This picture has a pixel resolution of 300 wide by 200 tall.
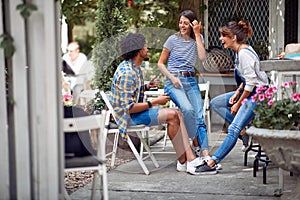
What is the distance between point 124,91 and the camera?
5.16 metres

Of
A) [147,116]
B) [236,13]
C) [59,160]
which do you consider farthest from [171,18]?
Result: [59,160]

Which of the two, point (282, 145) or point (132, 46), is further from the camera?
point (132, 46)

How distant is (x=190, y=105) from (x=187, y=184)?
0.93 m

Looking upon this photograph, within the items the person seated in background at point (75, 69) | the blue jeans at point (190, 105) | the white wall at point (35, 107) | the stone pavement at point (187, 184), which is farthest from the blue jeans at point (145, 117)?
the person seated in background at point (75, 69)

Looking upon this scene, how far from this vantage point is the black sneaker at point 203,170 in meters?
5.26

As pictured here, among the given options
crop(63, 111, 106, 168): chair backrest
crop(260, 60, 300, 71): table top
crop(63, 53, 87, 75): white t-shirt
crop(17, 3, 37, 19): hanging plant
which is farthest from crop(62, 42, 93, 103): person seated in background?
crop(17, 3, 37, 19): hanging plant

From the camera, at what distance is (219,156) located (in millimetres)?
5273

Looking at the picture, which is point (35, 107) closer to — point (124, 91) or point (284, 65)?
point (124, 91)

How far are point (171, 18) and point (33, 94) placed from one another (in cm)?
578

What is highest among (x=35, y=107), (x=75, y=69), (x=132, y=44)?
(x=132, y=44)

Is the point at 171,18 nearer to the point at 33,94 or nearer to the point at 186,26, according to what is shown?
the point at 186,26

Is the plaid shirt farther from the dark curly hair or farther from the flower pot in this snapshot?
the flower pot

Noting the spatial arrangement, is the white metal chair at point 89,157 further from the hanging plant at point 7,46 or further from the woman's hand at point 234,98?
the woman's hand at point 234,98

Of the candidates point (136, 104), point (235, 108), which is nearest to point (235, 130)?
point (235, 108)
